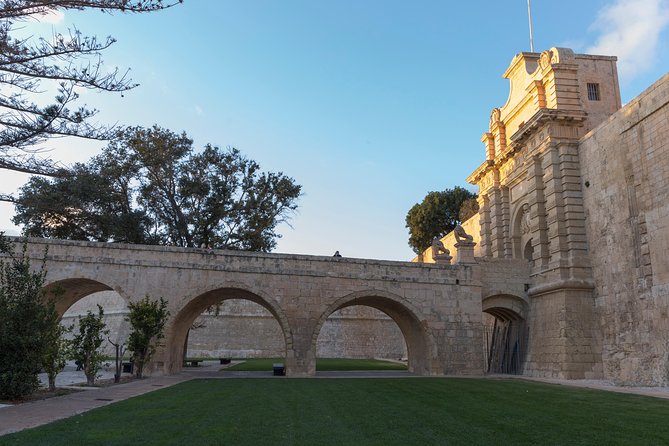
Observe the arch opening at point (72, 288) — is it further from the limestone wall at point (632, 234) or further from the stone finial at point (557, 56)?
A: the stone finial at point (557, 56)

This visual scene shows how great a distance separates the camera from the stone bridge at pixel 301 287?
56.4 feet

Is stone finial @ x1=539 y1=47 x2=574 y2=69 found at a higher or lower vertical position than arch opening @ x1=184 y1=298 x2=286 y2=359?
higher

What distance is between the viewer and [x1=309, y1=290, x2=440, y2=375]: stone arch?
61.2 feet

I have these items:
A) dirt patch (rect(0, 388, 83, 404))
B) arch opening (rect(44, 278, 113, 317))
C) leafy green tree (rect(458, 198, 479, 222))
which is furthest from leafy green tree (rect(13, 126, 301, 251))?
leafy green tree (rect(458, 198, 479, 222))

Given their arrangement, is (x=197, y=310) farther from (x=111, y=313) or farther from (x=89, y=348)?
(x=111, y=313)

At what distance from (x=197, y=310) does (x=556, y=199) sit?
14438mm

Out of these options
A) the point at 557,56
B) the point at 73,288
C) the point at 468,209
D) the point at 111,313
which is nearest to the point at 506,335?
the point at 557,56

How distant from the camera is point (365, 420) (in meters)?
7.60

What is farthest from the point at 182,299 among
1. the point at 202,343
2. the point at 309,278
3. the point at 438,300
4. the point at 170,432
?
the point at 202,343

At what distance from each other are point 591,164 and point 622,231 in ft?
10.1

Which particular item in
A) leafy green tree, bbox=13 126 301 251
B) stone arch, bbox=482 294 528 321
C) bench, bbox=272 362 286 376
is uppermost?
leafy green tree, bbox=13 126 301 251

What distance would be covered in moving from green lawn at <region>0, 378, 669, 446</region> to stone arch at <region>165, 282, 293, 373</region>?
5968mm

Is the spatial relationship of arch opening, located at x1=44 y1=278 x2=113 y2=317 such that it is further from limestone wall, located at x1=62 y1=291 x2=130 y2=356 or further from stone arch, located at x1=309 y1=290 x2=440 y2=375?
limestone wall, located at x1=62 y1=291 x2=130 y2=356

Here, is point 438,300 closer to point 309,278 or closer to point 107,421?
point 309,278
